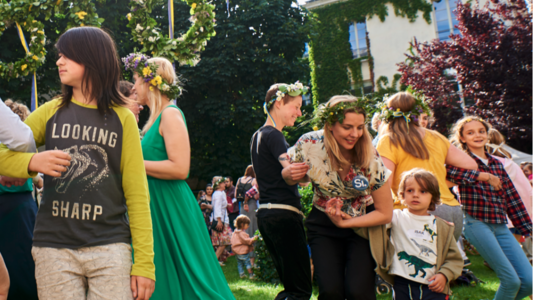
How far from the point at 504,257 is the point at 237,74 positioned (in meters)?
13.8

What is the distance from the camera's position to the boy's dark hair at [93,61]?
6.42 ft

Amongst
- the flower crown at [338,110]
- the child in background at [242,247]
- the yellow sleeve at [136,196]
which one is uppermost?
the flower crown at [338,110]

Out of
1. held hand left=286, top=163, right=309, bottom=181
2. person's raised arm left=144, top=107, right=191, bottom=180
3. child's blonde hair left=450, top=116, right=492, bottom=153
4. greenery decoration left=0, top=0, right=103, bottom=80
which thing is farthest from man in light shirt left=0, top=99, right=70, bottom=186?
greenery decoration left=0, top=0, right=103, bottom=80

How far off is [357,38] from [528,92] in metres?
10.8

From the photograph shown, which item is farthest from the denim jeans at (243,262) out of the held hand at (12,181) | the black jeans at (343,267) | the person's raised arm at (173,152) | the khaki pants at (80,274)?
the khaki pants at (80,274)

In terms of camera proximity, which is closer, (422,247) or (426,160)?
(422,247)

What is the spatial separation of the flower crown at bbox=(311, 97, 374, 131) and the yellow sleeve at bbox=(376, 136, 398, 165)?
59 cm

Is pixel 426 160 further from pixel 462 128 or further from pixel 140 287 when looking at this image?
pixel 140 287

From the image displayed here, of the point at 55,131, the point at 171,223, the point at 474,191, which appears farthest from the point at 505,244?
the point at 55,131

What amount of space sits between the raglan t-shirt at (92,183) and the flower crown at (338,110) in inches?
63.2

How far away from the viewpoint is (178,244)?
8.47 feet

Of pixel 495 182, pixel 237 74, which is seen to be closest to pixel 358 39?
pixel 237 74

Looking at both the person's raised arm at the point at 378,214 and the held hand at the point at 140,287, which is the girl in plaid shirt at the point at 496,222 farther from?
the held hand at the point at 140,287

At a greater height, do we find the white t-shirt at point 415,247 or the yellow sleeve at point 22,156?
the yellow sleeve at point 22,156
